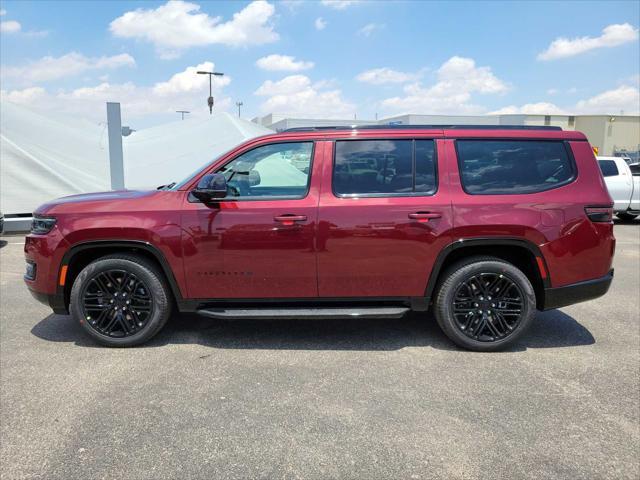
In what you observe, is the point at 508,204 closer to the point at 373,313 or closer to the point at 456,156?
the point at 456,156

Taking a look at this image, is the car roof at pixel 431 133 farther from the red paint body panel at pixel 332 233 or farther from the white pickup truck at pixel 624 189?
the white pickup truck at pixel 624 189

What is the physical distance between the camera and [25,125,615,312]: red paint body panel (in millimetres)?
3920

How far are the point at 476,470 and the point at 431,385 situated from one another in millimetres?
975

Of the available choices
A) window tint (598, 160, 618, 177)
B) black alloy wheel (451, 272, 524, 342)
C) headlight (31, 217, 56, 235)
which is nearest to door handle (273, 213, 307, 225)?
black alloy wheel (451, 272, 524, 342)

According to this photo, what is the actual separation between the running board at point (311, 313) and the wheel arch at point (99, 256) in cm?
47

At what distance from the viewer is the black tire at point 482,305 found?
13.1 ft

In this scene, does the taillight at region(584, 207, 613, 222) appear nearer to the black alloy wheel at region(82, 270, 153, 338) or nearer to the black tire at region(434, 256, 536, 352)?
the black tire at region(434, 256, 536, 352)

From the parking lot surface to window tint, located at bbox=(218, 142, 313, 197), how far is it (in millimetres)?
1352

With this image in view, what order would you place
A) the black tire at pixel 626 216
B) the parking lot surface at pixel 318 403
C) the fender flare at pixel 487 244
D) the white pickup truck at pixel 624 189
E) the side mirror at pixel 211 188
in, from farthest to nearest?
the black tire at pixel 626 216
the white pickup truck at pixel 624 189
the fender flare at pixel 487 244
the side mirror at pixel 211 188
the parking lot surface at pixel 318 403

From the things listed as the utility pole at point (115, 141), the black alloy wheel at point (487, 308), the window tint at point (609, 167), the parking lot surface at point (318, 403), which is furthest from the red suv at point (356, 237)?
the window tint at point (609, 167)

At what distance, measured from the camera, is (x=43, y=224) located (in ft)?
13.5

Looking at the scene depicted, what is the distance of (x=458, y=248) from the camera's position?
3982 mm

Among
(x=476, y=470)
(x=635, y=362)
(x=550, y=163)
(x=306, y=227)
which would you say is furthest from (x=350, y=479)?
(x=550, y=163)

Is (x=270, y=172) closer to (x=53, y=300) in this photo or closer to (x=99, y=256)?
(x=99, y=256)
